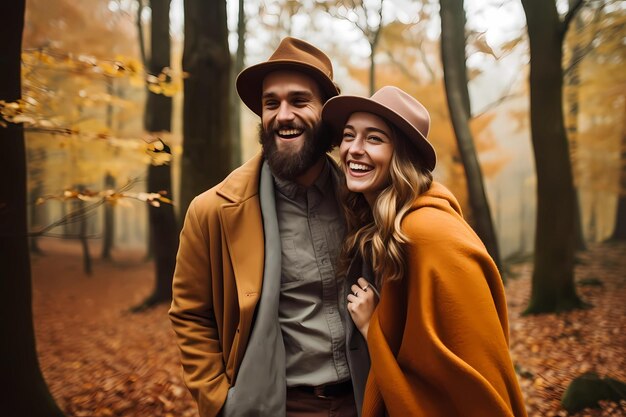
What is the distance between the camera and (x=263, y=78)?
291 cm

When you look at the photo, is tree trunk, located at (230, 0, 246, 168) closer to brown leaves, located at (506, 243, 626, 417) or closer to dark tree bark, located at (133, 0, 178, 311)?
dark tree bark, located at (133, 0, 178, 311)

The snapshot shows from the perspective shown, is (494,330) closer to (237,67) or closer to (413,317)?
(413,317)

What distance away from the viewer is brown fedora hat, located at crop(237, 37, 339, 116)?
8.86 ft

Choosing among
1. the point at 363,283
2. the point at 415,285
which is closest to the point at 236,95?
the point at 363,283

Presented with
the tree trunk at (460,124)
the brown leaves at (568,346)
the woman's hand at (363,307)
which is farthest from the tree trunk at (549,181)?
the woman's hand at (363,307)

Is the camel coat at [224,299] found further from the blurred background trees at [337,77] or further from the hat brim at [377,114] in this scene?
the blurred background trees at [337,77]

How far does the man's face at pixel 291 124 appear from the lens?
270cm

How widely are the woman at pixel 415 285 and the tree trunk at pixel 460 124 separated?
545 centimetres

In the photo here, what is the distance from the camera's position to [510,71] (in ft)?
38.1

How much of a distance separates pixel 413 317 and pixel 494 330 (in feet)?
1.26

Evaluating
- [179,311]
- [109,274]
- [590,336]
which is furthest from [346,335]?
[109,274]

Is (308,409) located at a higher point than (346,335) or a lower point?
lower

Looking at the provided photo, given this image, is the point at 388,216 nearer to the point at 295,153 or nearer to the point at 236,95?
the point at 295,153

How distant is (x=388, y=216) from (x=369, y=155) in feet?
1.26
